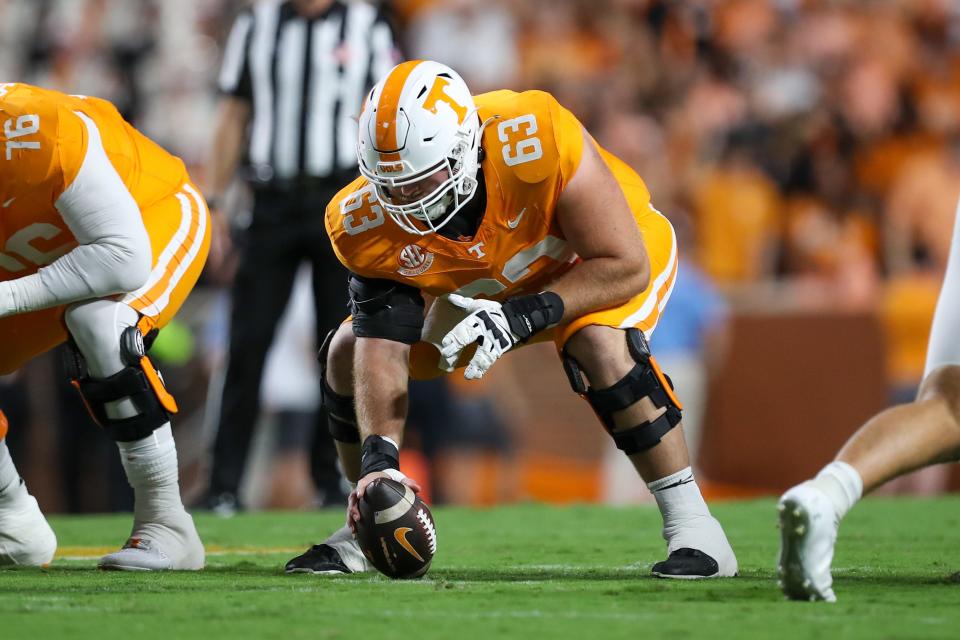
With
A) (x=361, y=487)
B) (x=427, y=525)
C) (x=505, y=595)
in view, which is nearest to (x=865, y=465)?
(x=505, y=595)

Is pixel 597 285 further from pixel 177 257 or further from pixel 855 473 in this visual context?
pixel 177 257

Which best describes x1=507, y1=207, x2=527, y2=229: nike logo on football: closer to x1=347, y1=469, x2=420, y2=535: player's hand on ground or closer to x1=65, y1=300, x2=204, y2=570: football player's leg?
x1=347, y1=469, x2=420, y2=535: player's hand on ground

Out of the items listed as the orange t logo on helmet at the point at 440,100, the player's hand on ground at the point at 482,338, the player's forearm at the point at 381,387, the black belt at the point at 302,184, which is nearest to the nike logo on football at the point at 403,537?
the player's forearm at the point at 381,387

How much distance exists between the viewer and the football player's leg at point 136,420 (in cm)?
416

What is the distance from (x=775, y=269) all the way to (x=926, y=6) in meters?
2.61

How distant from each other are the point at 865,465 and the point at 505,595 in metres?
0.88

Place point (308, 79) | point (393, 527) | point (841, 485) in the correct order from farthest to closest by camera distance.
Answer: point (308, 79) → point (393, 527) → point (841, 485)

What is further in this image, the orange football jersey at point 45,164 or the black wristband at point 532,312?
the orange football jersey at point 45,164

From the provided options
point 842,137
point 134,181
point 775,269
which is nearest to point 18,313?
point 134,181

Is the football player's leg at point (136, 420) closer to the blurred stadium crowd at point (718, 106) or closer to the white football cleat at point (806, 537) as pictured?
the white football cleat at point (806, 537)

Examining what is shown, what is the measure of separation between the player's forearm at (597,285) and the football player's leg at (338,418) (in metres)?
0.62

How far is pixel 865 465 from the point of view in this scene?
3252 millimetres

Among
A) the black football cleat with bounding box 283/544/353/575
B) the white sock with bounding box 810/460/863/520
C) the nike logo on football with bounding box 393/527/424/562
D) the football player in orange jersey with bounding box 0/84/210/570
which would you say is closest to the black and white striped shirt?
the football player in orange jersey with bounding box 0/84/210/570

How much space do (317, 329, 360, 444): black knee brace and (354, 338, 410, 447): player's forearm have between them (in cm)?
18
